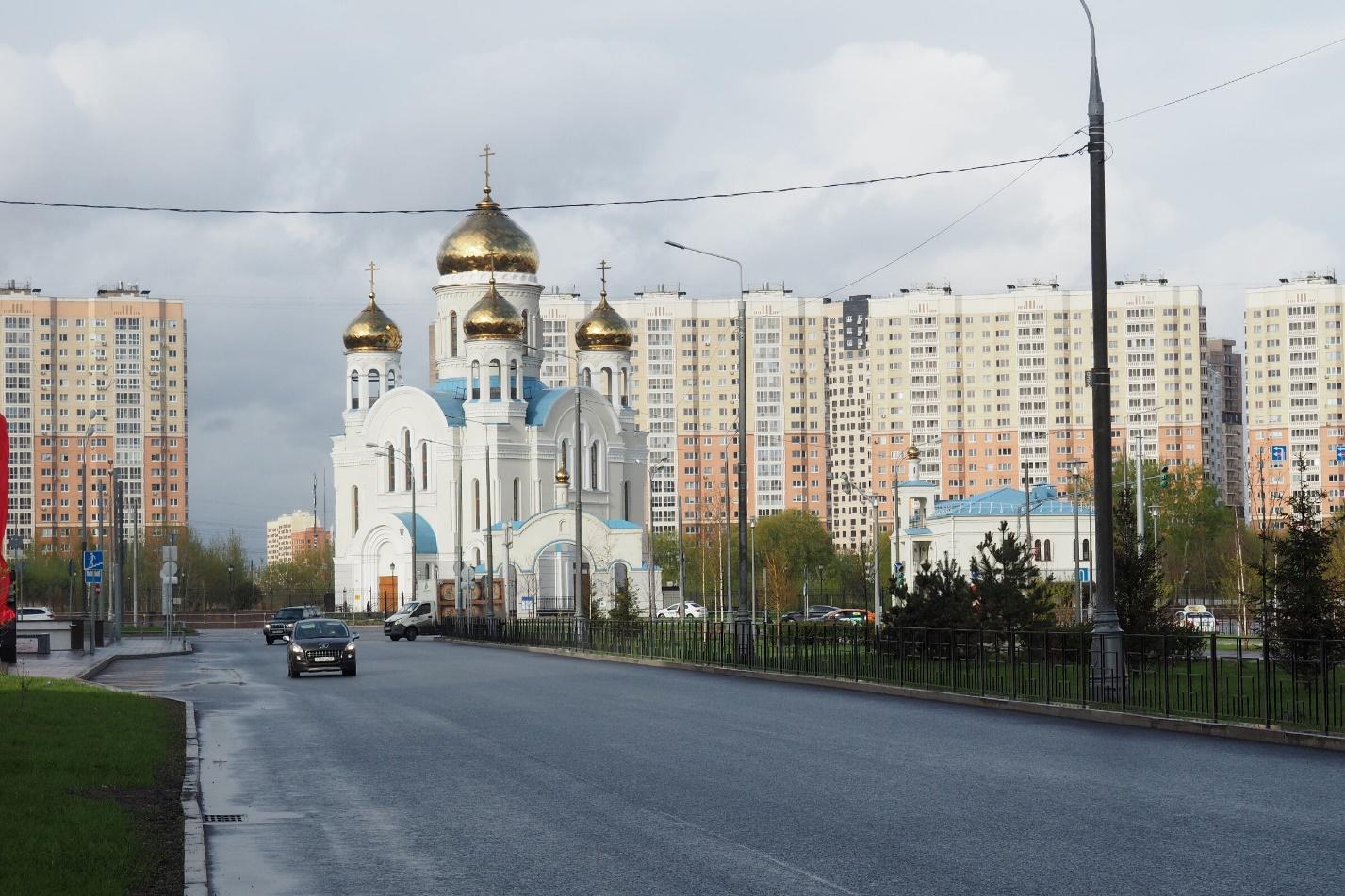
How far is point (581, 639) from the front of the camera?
45.5 metres

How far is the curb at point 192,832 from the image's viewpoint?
9031mm

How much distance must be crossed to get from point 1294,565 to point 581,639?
24.0 m

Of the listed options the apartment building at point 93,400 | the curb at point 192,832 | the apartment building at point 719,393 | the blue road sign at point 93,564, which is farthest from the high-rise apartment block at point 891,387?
the curb at point 192,832

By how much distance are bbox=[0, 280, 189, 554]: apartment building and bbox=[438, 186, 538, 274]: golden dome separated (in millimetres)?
58283

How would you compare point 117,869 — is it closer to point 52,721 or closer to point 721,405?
point 52,721

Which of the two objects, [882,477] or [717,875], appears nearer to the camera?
[717,875]

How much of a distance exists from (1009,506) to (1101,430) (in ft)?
207

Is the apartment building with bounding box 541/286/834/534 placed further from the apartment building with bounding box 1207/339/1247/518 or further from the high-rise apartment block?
the apartment building with bounding box 1207/339/1247/518

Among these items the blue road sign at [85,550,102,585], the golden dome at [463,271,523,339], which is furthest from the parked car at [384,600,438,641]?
the golden dome at [463,271,523,339]

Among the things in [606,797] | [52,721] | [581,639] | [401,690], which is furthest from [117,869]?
[581,639]

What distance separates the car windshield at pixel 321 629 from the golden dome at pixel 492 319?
48422 millimetres

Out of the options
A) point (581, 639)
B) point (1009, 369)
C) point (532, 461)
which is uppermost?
point (1009, 369)

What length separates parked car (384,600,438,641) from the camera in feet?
208

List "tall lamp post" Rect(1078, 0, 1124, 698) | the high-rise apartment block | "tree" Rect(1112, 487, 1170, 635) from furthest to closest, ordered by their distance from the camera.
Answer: the high-rise apartment block → "tree" Rect(1112, 487, 1170, 635) → "tall lamp post" Rect(1078, 0, 1124, 698)
